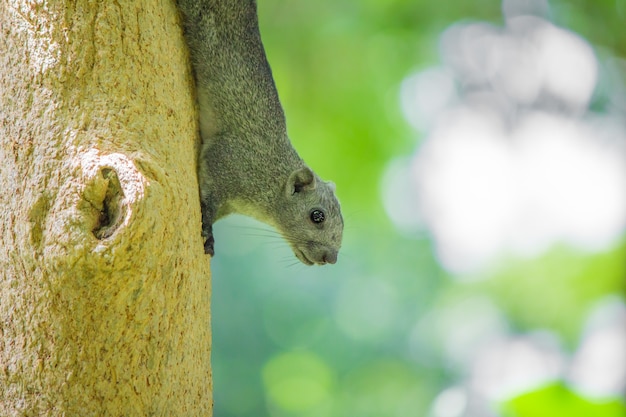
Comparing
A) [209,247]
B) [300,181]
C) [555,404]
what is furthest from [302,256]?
[555,404]

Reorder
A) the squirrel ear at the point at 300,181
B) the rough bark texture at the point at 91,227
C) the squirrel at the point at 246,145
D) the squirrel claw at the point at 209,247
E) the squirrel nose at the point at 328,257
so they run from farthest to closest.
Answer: the squirrel nose at the point at 328,257, the squirrel ear at the point at 300,181, the squirrel at the point at 246,145, the squirrel claw at the point at 209,247, the rough bark texture at the point at 91,227

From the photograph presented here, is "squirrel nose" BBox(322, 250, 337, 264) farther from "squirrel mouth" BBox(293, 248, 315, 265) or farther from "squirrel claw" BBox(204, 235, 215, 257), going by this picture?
"squirrel claw" BBox(204, 235, 215, 257)

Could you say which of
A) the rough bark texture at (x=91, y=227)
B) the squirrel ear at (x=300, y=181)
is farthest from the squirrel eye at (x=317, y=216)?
the rough bark texture at (x=91, y=227)

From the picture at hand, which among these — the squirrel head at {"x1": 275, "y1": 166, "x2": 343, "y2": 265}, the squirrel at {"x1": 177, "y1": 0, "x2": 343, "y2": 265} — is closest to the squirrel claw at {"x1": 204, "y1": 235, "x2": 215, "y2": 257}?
the squirrel at {"x1": 177, "y1": 0, "x2": 343, "y2": 265}

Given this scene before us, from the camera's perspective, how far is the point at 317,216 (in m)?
4.74

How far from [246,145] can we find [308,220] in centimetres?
75

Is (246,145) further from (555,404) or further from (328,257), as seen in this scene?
(555,404)

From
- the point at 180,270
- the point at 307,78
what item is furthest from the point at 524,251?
the point at 180,270

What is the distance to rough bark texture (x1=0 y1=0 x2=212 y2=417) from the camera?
8.03 feet

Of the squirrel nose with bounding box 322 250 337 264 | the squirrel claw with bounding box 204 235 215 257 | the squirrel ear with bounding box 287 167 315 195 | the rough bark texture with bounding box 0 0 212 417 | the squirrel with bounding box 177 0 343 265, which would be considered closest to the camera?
the rough bark texture with bounding box 0 0 212 417

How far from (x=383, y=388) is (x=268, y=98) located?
5.31 metres

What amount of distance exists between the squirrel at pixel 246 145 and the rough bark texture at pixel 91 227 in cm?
72

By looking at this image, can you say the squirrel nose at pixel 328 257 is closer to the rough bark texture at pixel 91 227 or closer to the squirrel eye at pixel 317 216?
the squirrel eye at pixel 317 216

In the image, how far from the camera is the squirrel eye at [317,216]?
186 inches
